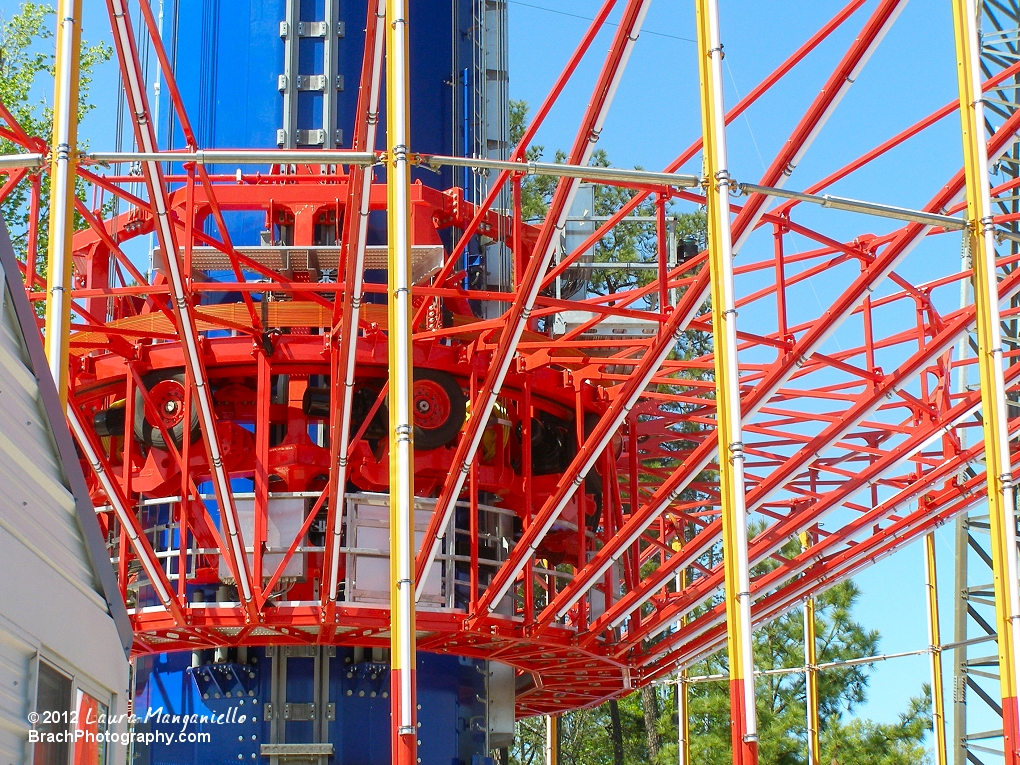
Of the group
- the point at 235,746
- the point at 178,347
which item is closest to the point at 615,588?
the point at 235,746

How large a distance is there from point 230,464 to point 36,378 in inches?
473

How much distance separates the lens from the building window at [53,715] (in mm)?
10376

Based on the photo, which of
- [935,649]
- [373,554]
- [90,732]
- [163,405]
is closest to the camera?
[90,732]

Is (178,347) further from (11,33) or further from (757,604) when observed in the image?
(11,33)

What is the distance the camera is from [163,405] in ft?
73.8

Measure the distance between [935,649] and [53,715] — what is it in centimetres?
2301

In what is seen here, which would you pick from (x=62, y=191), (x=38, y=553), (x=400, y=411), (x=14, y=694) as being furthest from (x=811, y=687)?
(x=14, y=694)

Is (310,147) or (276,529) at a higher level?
(310,147)

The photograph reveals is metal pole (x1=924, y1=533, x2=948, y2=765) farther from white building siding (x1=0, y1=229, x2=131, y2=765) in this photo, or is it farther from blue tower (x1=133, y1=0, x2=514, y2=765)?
white building siding (x1=0, y1=229, x2=131, y2=765)

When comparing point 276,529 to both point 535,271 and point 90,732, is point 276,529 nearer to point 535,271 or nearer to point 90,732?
point 535,271

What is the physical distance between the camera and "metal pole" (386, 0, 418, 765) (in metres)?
13.7

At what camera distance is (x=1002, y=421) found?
1686cm

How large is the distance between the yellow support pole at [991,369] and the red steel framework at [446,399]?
0.66 m

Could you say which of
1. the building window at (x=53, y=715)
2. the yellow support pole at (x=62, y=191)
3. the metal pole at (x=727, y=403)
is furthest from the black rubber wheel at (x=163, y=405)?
the building window at (x=53, y=715)
